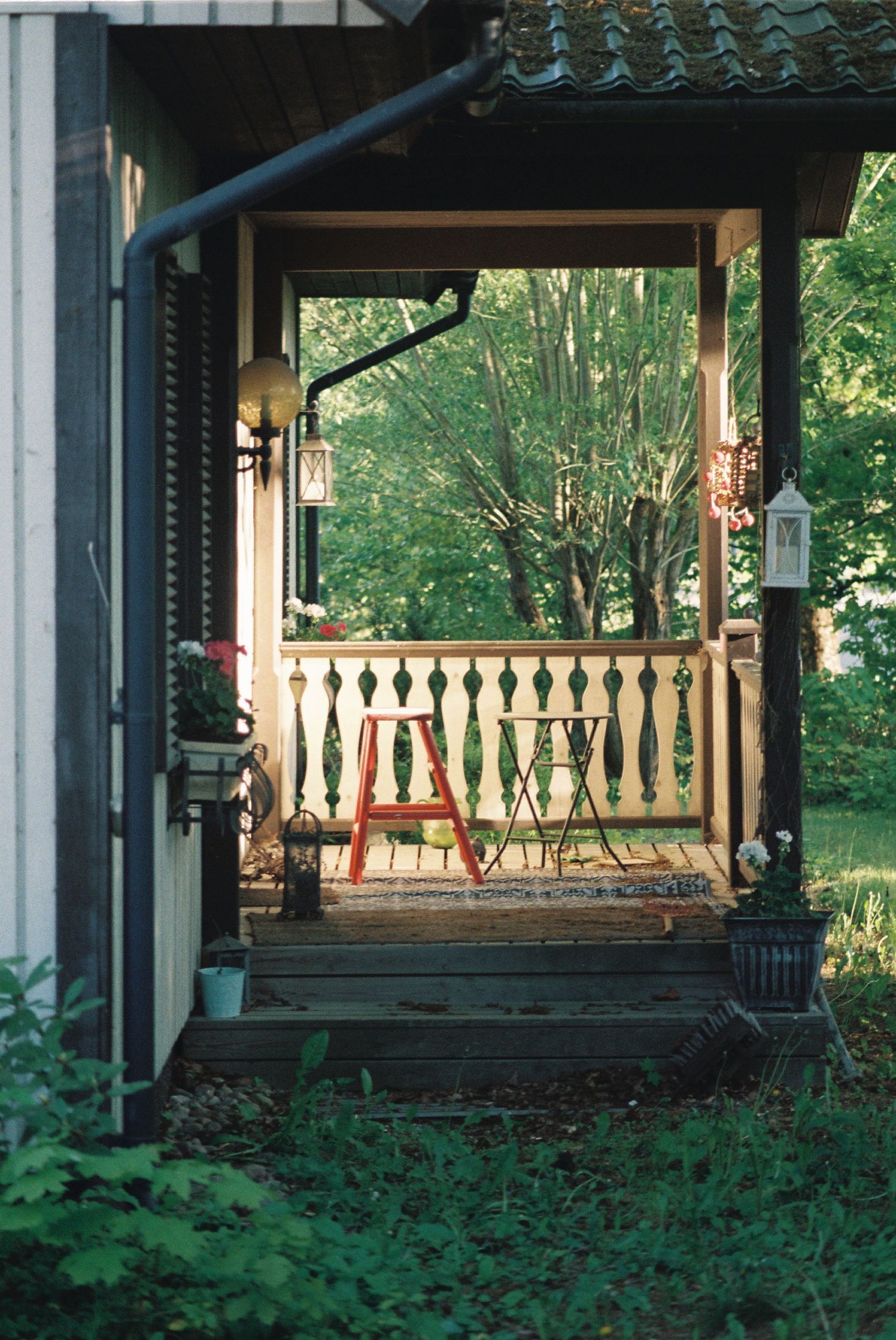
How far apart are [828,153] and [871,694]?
398 inches

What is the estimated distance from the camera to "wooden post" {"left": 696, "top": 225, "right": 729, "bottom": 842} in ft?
24.8

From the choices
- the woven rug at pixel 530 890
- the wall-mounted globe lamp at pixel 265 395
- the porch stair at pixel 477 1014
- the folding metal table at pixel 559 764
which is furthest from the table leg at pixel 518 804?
the wall-mounted globe lamp at pixel 265 395

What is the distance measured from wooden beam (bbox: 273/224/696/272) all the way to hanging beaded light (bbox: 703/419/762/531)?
4.62ft

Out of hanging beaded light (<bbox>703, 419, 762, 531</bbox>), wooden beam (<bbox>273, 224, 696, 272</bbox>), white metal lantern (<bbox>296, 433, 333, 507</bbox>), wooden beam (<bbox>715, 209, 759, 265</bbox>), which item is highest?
wooden beam (<bbox>273, 224, 696, 272</bbox>)

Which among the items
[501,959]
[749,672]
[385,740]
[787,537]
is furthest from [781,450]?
[385,740]

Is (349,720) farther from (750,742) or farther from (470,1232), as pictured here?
(470,1232)

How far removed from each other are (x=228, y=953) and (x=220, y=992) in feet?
0.58

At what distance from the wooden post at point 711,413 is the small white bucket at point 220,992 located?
3063 millimetres

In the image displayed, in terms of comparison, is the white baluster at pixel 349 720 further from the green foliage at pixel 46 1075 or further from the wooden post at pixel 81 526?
the green foliage at pixel 46 1075

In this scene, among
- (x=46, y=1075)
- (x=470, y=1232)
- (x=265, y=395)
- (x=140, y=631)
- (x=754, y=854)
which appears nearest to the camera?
(x=46, y=1075)

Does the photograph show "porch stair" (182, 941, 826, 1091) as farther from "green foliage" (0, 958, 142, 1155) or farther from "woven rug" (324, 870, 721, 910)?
"green foliage" (0, 958, 142, 1155)

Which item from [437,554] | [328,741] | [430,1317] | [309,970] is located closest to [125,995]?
[430,1317]

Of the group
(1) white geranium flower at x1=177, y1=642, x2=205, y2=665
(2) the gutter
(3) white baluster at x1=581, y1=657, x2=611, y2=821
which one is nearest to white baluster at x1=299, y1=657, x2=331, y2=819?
(3) white baluster at x1=581, y1=657, x2=611, y2=821

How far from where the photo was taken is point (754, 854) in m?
5.67
